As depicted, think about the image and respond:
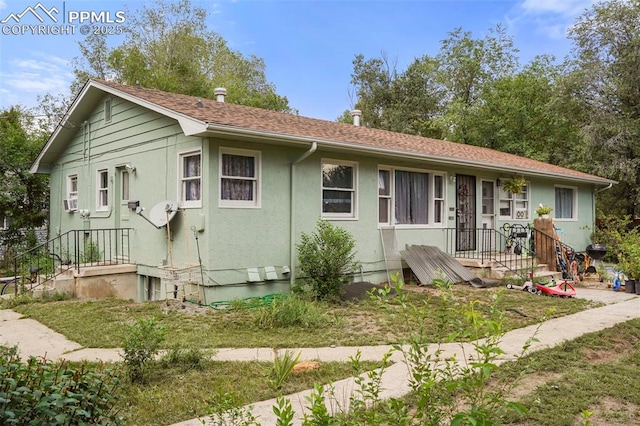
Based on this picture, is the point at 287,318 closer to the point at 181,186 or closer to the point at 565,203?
the point at 181,186

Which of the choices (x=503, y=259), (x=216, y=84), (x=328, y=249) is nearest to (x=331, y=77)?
(x=216, y=84)

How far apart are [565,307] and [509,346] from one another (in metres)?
3.16

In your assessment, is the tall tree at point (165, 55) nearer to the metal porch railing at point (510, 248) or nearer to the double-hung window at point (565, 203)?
the metal porch railing at point (510, 248)

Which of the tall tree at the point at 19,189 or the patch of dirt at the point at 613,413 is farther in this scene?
the tall tree at the point at 19,189

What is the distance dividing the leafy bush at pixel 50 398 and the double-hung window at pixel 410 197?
823 cm

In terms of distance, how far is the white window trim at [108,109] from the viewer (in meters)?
11.2

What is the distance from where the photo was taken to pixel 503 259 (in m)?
11.6

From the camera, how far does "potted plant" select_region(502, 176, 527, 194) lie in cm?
1304

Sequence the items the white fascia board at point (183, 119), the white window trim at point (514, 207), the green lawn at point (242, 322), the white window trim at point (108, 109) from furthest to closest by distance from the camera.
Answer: the white window trim at point (514, 207) < the white window trim at point (108, 109) < the white fascia board at point (183, 119) < the green lawn at point (242, 322)

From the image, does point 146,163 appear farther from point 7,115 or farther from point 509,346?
point 7,115

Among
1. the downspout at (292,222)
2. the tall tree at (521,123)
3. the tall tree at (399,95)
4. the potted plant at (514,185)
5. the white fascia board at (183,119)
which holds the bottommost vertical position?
the downspout at (292,222)

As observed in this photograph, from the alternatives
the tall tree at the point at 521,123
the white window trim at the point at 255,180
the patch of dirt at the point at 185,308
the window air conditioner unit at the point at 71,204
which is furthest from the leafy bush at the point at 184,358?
the tall tree at the point at 521,123

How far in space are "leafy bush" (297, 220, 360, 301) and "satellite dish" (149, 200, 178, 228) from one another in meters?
2.39

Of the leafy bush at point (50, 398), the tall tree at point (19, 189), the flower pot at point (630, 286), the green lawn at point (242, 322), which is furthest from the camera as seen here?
the tall tree at point (19, 189)
